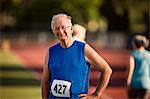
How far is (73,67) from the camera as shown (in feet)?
19.0

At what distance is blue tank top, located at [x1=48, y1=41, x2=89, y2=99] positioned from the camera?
579cm

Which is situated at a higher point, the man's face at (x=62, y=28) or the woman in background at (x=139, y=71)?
the man's face at (x=62, y=28)

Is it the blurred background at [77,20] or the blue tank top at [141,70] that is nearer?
the blue tank top at [141,70]

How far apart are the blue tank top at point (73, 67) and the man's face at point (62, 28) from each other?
→ 147 millimetres

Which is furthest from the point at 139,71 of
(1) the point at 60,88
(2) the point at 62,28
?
(2) the point at 62,28

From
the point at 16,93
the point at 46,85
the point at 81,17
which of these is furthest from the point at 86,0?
the point at 46,85

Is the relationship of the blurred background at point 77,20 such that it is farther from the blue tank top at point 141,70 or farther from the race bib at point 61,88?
the race bib at point 61,88

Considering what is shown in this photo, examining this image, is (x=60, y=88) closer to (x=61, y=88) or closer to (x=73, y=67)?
(x=61, y=88)

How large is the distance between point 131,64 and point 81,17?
4182 centimetres

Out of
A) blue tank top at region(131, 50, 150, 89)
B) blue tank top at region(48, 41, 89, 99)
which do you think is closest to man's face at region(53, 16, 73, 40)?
blue tank top at region(48, 41, 89, 99)

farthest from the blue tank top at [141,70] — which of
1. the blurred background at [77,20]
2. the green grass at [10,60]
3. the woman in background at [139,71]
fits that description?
the green grass at [10,60]

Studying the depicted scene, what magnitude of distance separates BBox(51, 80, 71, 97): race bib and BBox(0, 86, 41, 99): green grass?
10.6 meters

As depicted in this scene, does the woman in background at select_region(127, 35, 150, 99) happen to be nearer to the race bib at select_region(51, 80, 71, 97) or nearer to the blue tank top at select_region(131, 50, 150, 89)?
the blue tank top at select_region(131, 50, 150, 89)

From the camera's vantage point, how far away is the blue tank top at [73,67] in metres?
5.79
